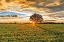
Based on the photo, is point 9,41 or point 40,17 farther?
point 40,17

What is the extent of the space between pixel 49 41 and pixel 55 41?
0.76 metres

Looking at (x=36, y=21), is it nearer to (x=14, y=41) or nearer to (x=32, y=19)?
(x=32, y=19)

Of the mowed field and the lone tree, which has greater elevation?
the mowed field

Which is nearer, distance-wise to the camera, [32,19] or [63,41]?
[63,41]

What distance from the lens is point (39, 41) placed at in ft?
63.5

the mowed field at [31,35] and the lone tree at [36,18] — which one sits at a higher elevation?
the mowed field at [31,35]

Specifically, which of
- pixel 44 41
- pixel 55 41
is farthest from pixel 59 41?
pixel 44 41

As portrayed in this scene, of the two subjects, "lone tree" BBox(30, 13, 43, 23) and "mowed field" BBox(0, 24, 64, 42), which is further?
"lone tree" BBox(30, 13, 43, 23)

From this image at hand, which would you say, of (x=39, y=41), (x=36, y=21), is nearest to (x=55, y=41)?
(x=39, y=41)

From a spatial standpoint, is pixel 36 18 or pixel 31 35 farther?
pixel 36 18

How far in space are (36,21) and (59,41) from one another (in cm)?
10260

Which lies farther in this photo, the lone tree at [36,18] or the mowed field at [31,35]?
the lone tree at [36,18]

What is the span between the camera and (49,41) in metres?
19.5

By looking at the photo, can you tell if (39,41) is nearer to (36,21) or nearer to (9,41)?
(9,41)
